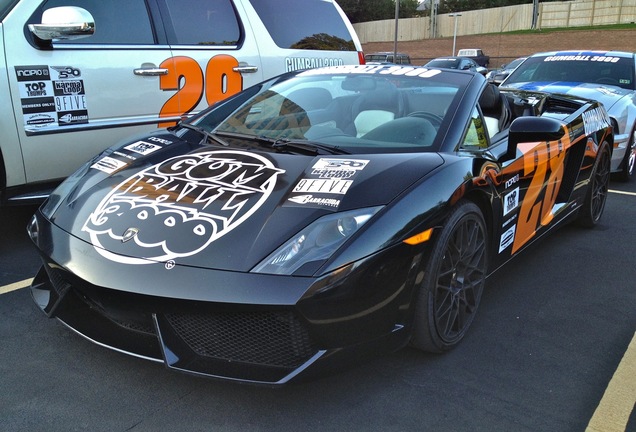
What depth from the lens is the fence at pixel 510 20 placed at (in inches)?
1690

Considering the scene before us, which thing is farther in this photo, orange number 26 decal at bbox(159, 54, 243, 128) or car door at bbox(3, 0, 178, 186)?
orange number 26 decal at bbox(159, 54, 243, 128)

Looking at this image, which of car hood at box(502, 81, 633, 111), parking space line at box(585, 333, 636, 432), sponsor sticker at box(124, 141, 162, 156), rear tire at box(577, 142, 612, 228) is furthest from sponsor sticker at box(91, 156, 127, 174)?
car hood at box(502, 81, 633, 111)

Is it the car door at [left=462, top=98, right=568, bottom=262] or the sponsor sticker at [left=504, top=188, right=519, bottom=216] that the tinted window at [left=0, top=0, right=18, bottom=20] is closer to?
the car door at [left=462, top=98, right=568, bottom=262]

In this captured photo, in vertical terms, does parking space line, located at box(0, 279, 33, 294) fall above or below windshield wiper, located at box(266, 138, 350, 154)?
below

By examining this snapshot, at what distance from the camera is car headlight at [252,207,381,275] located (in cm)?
206

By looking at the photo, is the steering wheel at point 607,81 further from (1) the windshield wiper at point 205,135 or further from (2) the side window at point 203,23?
(1) the windshield wiper at point 205,135

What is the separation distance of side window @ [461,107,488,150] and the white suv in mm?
2418

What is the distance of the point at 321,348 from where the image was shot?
6.80 ft

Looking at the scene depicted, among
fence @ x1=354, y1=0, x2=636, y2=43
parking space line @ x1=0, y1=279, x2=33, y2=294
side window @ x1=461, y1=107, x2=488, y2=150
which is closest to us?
side window @ x1=461, y1=107, x2=488, y2=150

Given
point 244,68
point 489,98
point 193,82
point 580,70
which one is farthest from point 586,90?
point 193,82

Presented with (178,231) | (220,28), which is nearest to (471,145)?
(178,231)

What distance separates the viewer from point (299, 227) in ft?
7.19

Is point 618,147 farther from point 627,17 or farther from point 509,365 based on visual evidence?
point 627,17

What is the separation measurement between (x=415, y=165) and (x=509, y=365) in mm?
988
